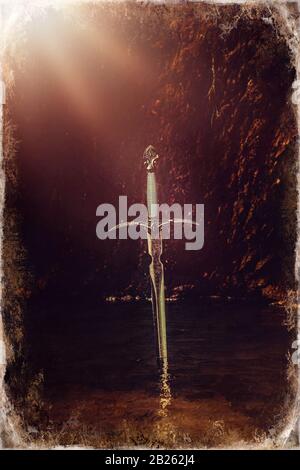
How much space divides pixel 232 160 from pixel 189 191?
1333 mm

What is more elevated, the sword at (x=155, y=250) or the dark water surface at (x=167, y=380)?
the sword at (x=155, y=250)

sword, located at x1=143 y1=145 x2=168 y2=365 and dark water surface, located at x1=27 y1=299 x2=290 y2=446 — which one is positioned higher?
sword, located at x1=143 y1=145 x2=168 y2=365

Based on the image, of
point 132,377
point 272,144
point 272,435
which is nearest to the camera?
point 272,435

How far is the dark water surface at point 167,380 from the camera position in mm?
3264

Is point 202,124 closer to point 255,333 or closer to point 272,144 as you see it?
point 272,144

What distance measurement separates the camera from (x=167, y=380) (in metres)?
4.32

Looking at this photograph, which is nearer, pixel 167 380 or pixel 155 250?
pixel 155 250

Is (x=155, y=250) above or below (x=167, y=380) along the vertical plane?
above

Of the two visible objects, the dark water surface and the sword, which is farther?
the sword

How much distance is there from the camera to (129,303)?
10984 mm

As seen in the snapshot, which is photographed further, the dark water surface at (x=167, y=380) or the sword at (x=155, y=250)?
the sword at (x=155, y=250)

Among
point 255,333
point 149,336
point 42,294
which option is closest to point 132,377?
point 149,336

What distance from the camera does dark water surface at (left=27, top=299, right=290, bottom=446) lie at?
326 centimetres

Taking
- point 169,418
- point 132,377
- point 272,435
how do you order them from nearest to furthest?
point 272,435
point 169,418
point 132,377
